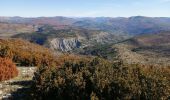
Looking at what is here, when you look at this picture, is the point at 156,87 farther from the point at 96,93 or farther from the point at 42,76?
the point at 42,76

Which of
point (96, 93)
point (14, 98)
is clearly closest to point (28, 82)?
point (14, 98)

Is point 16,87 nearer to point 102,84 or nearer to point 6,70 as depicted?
point 6,70

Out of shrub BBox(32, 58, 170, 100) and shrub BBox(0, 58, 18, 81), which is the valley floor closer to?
shrub BBox(0, 58, 18, 81)

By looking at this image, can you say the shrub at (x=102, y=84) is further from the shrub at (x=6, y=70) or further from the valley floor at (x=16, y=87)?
the shrub at (x=6, y=70)

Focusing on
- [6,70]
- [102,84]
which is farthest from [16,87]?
[102,84]

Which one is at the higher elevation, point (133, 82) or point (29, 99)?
point (133, 82)

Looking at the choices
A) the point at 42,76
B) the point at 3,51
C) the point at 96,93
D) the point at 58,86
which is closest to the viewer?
the point at 96,93
